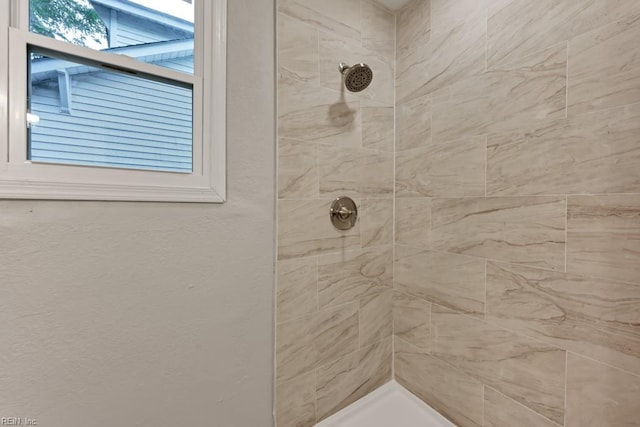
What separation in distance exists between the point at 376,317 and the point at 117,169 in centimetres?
128

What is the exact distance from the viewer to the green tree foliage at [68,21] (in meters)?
0.72

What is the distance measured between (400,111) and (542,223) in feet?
2.69

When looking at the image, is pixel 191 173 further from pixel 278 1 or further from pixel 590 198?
pixel 590 198

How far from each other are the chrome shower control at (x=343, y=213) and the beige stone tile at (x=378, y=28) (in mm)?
778

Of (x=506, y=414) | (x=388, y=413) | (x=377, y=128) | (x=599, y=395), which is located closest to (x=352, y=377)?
(x=388, y=413)

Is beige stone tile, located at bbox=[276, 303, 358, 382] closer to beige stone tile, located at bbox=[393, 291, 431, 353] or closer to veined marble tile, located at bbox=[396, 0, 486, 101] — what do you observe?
beige stone tile, located at bbox=[393, 291, 431, 353]

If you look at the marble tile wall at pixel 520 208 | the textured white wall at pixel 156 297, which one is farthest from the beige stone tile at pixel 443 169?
the textured white wall at pixel 156 297

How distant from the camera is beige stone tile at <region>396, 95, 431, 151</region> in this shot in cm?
126

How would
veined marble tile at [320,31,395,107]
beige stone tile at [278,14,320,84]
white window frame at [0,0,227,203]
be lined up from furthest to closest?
1. veined marble tile at [320,31,395,107]
2. beige stone tile at [278,14,320,84]
3. white window frame at [0,0,227,203]

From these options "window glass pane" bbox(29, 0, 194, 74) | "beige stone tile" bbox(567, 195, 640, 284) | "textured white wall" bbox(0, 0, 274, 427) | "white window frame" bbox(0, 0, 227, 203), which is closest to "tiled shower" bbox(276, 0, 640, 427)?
"beige stone tile" bbox(567, 195, 640, 284)

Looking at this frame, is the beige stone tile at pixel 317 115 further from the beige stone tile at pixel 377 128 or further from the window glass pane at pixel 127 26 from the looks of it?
the window glass pane at pixel 127 26

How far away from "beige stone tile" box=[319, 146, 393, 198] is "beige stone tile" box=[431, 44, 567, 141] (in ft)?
0.95

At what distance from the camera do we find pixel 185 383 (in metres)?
0.90

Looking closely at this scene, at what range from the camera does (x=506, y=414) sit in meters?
1.01
